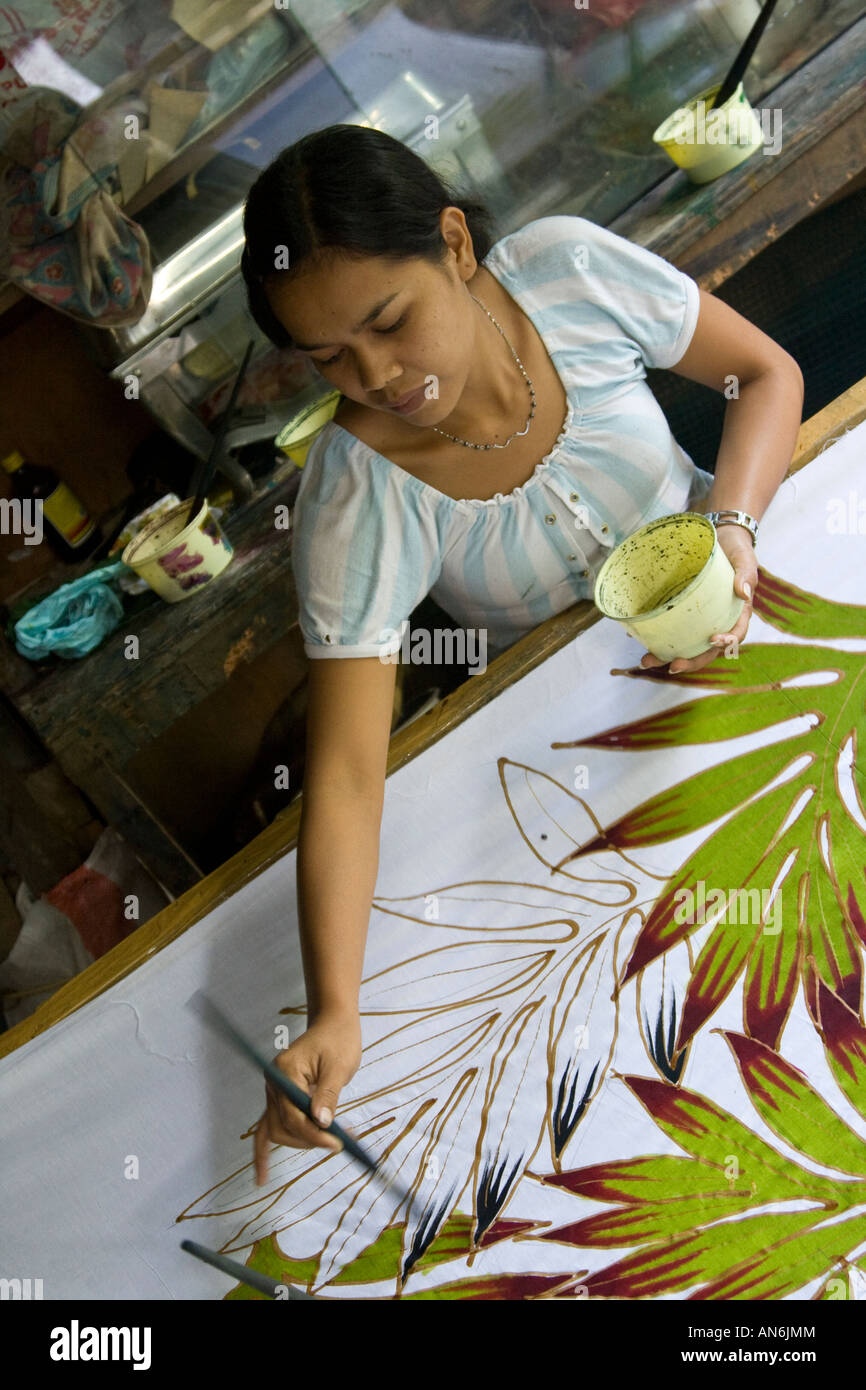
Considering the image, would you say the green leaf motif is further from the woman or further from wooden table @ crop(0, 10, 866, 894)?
wooden table @ crop(0, 10, 866, 894)

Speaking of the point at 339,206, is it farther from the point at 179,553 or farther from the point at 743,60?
the point at 743,60

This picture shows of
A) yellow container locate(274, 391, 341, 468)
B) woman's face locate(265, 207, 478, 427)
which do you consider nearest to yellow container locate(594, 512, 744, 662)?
woman's face locate(265, 207, 478, 427)

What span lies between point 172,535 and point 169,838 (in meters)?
0.66

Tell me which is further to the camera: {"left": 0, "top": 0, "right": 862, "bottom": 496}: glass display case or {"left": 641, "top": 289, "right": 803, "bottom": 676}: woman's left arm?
{"left": 0, "top": 0, "right": 862, "bottom": 496}: glass display case

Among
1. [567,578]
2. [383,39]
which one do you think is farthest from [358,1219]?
[383,39]

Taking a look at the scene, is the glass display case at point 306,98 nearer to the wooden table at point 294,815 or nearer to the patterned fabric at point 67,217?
the patterned fabric at point 67,217

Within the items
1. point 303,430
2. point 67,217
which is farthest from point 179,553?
point 67,217

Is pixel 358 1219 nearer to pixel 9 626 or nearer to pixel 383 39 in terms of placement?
pixel 9 626

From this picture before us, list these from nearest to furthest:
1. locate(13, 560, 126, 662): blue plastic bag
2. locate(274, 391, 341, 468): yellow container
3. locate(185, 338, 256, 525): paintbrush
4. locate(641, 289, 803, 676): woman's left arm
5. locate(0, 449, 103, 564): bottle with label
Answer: locate(641, 289, 803, 676): woman's left arm, locate(274, 391, 341, 468): yellow container, locate(185, 338, 256, 525): paintbrush, locate(13, 560, 126, 662): blue plastic bag, locate(0, 449, 103, 564): bottle with label

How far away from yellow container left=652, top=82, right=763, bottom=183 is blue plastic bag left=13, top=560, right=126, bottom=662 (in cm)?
157

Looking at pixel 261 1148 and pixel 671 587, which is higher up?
pixel 671 587

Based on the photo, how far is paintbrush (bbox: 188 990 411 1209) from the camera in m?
1.22

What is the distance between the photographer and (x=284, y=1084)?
48.0 inches

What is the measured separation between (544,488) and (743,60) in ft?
4.18
